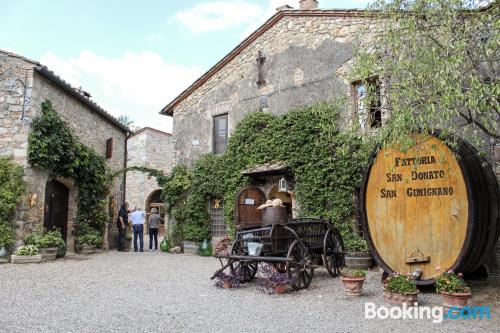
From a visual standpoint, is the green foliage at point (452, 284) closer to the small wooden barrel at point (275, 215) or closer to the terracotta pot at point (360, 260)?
the small wooden barrel at point (275, 215)

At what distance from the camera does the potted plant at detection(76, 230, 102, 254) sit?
37.6ft

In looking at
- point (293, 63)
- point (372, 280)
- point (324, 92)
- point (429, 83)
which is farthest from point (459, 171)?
point (293, 63)

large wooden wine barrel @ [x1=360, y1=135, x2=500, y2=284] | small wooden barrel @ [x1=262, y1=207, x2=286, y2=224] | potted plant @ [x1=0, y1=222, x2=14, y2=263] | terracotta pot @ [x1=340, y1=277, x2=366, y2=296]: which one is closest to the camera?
large wooden wine barrel @ [x1=360, y1=135, x2=500, y2=284]

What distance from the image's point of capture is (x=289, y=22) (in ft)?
36.1

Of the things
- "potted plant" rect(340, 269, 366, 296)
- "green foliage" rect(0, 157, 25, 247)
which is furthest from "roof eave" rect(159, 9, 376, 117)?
"potted plant" rect(340, 269, 366, 296)

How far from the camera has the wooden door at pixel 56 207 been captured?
10.9 meters

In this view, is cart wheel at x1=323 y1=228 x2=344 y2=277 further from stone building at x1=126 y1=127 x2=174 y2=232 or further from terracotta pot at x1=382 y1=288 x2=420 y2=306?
stone building at x1=126 y1=127 x2=174 y2=232

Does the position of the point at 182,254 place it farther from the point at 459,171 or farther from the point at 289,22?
the point at 459,171

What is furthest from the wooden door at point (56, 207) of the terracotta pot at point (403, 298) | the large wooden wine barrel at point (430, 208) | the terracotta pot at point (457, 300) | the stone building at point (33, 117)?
the terracotta pot at point (457, 300)

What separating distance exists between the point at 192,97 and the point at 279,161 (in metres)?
4.52

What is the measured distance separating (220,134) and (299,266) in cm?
709

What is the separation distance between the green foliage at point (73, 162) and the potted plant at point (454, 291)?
902cm

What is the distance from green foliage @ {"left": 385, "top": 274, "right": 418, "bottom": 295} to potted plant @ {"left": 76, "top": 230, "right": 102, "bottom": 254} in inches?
353

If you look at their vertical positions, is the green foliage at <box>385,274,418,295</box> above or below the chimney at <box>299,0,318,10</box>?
below
